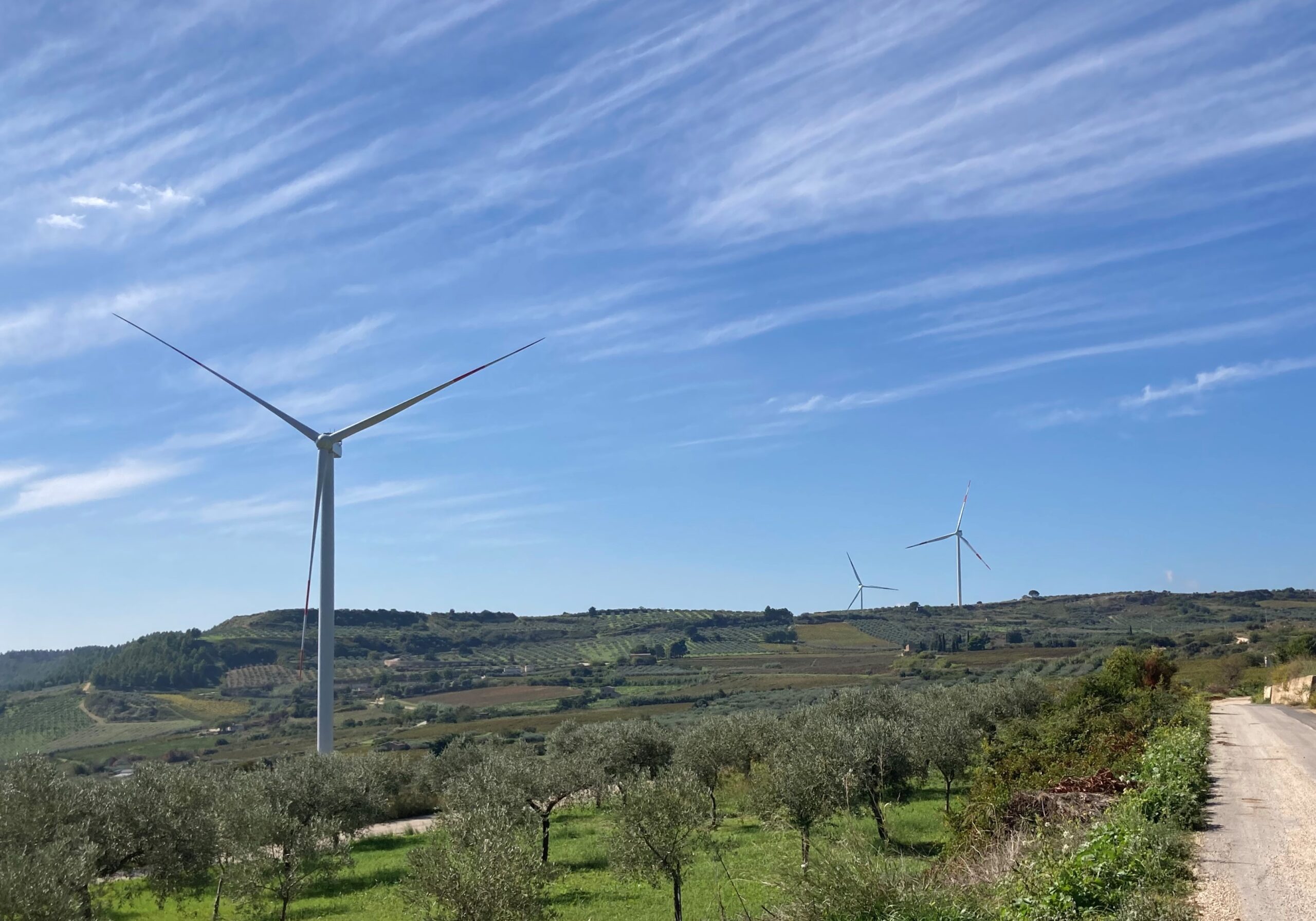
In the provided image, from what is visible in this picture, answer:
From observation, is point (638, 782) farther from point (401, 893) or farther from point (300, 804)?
point (300, 804)

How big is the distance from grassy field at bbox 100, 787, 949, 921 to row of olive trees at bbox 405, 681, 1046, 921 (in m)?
1.52

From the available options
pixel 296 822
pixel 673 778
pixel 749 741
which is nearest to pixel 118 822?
pixel 296 822

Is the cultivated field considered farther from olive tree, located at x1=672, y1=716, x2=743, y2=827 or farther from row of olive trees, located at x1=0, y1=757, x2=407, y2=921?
row of olive trees, located at x1=0, y1=757, x2=407, y2=921

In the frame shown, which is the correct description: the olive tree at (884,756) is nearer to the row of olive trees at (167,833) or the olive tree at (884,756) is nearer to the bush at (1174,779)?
the bush at (1174,779)

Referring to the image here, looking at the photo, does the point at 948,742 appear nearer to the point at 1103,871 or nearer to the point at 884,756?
the point at 884,756

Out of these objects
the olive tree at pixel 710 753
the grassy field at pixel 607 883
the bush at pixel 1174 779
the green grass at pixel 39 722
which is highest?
the bush at pixel 1174 779

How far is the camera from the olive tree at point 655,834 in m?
37.0

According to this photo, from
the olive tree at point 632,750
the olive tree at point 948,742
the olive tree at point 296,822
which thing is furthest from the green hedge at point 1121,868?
the olive tree at point 632,750

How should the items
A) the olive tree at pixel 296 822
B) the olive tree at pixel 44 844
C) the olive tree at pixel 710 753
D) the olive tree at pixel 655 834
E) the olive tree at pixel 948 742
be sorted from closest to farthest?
the olive tree at pixel 44 844 → the olive tree at pixel 655 834 → the olive tree at pixel 296 822 → the olive tree at pixel 948 742 → the olive tree at pixel 710 753

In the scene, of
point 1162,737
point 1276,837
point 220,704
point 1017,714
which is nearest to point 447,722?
point 220,704

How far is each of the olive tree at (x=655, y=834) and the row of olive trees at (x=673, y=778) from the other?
0.05 metres

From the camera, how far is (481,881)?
84.1 feet

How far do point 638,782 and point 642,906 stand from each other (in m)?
8.73

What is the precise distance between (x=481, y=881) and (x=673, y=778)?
15.5 meters
